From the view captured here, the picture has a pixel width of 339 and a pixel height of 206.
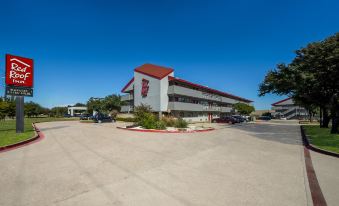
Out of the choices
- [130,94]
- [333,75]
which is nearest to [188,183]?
[333,75]

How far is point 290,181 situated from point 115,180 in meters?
5.16

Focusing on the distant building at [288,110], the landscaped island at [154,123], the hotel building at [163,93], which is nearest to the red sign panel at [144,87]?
the hotel building at [163,93]

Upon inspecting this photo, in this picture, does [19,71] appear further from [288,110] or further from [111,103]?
[288,110]

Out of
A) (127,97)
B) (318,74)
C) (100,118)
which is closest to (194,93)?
(127,97)

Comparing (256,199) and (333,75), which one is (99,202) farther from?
(333,75)

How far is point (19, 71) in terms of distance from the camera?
17.2m

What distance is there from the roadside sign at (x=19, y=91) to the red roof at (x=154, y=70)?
22818 mm

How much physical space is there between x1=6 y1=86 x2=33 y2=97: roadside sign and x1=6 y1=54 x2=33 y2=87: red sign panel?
282 millimetres

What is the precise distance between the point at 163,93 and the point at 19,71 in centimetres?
2433

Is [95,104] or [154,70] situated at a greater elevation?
[154,70]

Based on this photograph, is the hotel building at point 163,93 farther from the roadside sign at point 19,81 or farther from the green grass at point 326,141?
the green grass at point 326,141

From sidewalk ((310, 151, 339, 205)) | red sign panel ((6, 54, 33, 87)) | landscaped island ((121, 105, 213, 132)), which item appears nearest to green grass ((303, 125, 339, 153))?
sidewalk ((310, 151, 339, 205))

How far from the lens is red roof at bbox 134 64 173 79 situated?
38.5m

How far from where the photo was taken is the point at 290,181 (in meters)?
5.62
